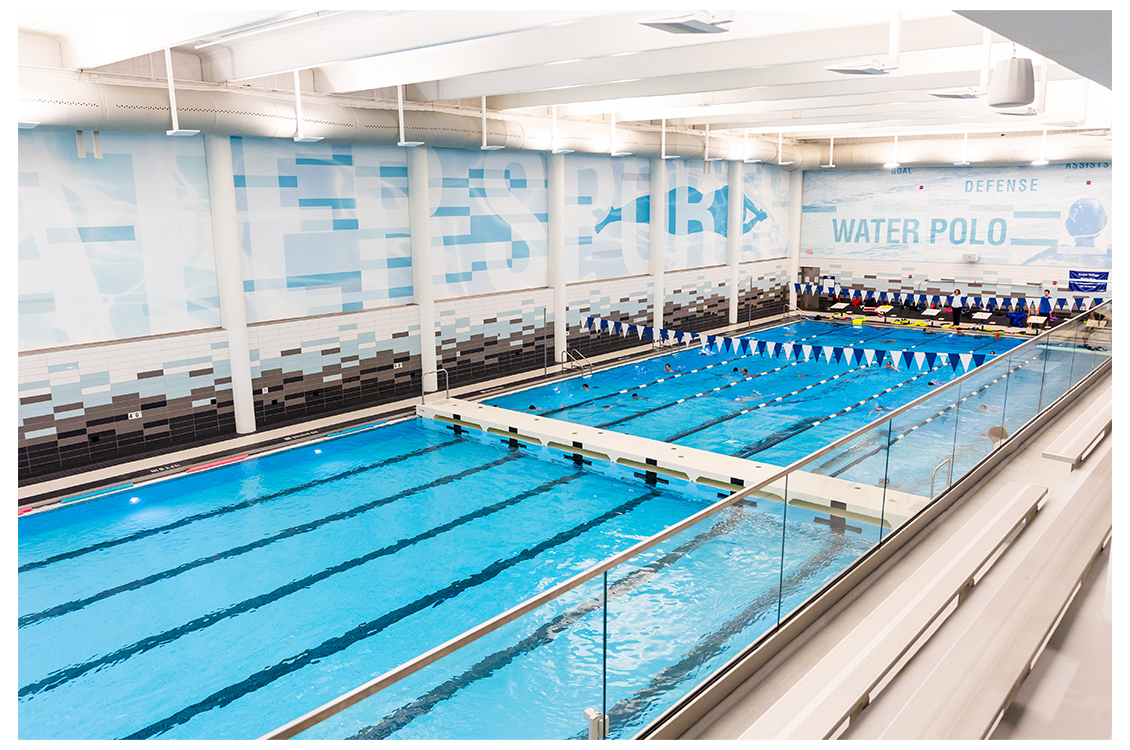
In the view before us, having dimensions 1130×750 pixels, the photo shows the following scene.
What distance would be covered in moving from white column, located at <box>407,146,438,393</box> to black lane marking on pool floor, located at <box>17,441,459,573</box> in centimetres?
242

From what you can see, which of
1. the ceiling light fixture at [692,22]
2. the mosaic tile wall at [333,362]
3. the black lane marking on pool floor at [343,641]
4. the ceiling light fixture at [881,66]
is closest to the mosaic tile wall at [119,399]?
the mosaic tile wall at [333,362]

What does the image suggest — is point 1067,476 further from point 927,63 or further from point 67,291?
point 67,291

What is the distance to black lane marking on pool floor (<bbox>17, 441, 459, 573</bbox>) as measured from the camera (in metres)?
6.77

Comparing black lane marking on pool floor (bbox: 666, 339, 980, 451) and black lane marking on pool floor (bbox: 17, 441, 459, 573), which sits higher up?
black lane marking on pool floor (bbox: 666, 339, 980, 451)

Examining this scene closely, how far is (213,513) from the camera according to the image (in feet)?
25.2

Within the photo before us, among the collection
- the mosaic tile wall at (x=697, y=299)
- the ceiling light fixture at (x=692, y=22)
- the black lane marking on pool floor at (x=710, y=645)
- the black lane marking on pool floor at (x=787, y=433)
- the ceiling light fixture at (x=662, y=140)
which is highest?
the ceiling light fixture at (x=662, y=140)

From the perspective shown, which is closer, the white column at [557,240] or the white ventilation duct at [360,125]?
the white ventilation duct at [360,125]

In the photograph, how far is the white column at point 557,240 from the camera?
13414mm

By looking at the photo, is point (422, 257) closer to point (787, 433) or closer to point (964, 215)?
point (787, 433)

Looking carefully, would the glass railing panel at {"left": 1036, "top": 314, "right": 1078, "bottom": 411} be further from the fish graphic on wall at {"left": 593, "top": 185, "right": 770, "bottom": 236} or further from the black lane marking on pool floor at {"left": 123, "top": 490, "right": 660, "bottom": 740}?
the fish graphic on wall at {"left": 593, "top": 185, "right": 770, "bottom": 236}

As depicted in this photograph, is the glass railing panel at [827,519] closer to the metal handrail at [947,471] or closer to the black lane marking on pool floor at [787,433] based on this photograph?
the metal handrail at [947,471]

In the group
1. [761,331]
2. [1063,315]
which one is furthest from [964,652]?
[1063,315]

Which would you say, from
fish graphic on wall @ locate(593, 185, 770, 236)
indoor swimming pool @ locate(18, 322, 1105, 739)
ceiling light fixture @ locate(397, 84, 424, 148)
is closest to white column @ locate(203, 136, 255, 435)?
indoor swimming pool @ locate(18, 322, 1105, 739)

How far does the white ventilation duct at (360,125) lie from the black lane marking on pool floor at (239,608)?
5059 mm
